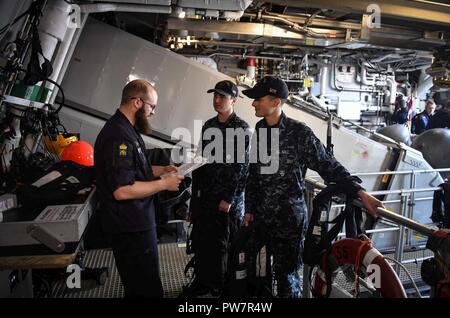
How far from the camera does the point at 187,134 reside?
497cm

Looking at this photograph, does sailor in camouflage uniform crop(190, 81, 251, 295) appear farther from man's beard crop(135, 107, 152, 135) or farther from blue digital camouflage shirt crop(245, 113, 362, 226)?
man's beard crop(135, 107, 152, 135)

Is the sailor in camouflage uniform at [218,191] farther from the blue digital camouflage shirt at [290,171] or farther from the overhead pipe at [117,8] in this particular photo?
the overhead pipe at [117,8]

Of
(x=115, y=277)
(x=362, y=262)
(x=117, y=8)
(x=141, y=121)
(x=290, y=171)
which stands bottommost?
(x=115, y=277)

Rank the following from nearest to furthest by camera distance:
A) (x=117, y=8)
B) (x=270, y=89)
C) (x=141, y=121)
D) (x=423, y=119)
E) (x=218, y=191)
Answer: (x=141, y=121) < (x=270, y=89) < (x=218, y=191) < (x=117, y=8) < (x=423, y=119)

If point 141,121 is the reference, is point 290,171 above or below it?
below

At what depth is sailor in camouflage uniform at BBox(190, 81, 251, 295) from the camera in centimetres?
318

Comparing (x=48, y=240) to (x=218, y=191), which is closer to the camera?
(x=48, y=240)

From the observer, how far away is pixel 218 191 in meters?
3.21

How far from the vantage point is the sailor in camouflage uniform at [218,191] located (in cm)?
318

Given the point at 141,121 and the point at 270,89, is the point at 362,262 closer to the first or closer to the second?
the point at 270,89

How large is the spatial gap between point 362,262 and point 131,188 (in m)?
1.31

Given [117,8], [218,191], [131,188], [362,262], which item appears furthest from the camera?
[117,8]

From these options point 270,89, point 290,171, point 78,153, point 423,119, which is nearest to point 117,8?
point 78,153

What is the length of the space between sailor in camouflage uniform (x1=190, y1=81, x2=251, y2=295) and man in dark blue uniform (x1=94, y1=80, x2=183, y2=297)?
92cm
